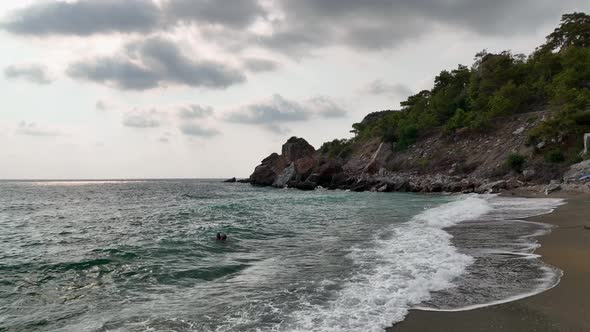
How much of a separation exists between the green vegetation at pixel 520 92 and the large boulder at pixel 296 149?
1953 cm

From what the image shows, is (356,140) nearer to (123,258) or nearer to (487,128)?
(487,128)

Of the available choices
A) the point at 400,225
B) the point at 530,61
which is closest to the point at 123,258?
the point at 400,225

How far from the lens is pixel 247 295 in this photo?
7.40 meters

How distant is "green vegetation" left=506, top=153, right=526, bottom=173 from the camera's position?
41875 millimetres

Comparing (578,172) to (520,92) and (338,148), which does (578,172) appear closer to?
(520,92)

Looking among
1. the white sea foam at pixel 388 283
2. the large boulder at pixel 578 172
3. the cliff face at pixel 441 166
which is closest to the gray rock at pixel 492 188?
the cliff face at pixel 441 166

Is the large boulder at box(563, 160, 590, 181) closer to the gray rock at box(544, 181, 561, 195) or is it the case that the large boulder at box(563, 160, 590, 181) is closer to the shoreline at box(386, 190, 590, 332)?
the gray rock at box(544, 181, 561, 195)

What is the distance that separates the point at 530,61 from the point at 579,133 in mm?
38980

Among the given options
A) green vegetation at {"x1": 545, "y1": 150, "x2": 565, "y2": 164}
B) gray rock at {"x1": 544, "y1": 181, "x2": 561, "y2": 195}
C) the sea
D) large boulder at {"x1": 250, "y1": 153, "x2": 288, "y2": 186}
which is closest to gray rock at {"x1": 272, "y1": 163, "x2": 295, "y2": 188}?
large boulder at {"x1": 250, "y1": 153, "x2": 288, "y2": 186}

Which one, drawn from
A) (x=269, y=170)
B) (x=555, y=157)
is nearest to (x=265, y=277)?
(x=555, y=157)

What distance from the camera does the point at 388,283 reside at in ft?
25.5

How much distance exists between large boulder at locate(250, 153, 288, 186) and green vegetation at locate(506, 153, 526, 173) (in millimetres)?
53343

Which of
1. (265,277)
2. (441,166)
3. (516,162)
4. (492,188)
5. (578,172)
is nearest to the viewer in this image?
(265,277)

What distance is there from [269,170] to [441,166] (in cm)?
4503
